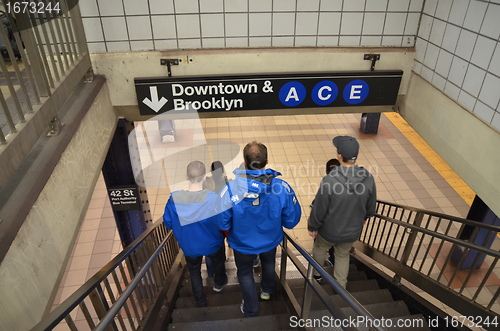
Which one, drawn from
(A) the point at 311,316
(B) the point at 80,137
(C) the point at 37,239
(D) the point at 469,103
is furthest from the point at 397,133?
(C) the point at 37,239

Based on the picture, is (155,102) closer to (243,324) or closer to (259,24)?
(259,24)

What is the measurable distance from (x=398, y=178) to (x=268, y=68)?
5753 millimetres

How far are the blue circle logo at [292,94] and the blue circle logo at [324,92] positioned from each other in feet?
0.43

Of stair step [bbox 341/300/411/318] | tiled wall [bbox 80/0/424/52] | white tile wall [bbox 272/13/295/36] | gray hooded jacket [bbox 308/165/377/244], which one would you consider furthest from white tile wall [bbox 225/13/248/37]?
stair step [bbox 341/300/411/318]

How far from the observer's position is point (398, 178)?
8.06 metres

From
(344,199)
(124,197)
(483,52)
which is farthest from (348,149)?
(124,197)

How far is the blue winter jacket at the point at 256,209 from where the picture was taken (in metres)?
2.30

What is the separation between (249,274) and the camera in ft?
9.03

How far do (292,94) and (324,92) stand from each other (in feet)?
1.15

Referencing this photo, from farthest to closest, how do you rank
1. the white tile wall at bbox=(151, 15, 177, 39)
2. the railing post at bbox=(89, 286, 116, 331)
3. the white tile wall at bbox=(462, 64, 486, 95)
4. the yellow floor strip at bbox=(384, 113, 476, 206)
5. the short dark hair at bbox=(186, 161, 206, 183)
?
the yellow floor strip at bbox=(384, 113, 476, 206), the white tile wall at bbox=(151, 15, 177, 39), the white tile wall at bbox=(462, 64, 486, 95), the short dark hair at bbox=(186, 161, 206, 183), the railing post at bbox=(89, 286, 116, 331)

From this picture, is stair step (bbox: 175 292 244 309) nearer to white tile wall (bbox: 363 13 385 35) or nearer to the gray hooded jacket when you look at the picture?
the gray hooded jacket

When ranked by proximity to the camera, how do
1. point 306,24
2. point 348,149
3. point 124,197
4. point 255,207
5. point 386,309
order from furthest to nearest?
point 124,197 < point 306,24 < point 386,309 < point 348,149 < point 255,207

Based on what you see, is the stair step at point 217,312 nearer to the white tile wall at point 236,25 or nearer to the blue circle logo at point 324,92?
the blue circle logo at point 324,92

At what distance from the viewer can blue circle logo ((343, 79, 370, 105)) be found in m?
3.63
